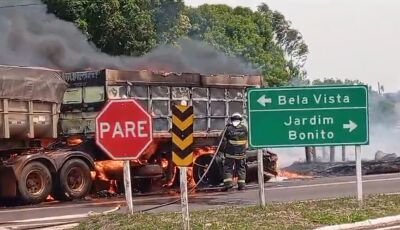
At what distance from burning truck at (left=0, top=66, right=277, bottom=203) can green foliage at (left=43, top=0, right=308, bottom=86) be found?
7.91m

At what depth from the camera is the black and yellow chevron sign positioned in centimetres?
939

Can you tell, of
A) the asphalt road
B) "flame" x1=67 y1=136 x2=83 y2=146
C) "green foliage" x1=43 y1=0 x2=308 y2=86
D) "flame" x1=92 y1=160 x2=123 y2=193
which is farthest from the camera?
"green foliage" x1=43 y1=0 x2=308 y2=86

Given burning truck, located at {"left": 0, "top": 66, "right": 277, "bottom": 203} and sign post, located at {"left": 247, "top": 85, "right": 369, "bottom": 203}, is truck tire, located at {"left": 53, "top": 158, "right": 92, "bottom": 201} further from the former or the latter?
sign post, located at {"left": 247, "top": 85, "right": 369, "bottom": 203}

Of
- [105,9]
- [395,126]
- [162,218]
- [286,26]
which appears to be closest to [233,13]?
[286,26]

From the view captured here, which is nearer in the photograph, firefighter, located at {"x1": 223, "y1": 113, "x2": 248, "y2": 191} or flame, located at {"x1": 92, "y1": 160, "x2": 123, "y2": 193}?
firefighter, located at {"x1": 223, "y1": 113, "x2": 248, "y2": 191}

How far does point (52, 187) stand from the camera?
15797 mm

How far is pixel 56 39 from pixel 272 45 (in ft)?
86.2

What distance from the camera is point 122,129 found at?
9664 mm

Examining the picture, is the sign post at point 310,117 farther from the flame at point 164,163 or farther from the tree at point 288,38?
the tree at point 288,38

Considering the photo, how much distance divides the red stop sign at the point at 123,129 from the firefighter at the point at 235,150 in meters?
7.15

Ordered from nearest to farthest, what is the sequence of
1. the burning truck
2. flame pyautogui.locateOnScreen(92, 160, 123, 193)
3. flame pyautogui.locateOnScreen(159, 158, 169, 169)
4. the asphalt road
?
the asphalt road < the burning truck < flame pyautogui.locateOnScreen(92, 160, 123, 193) < flame pyautogui.locateOnScreen(159, 158, 169, 169)

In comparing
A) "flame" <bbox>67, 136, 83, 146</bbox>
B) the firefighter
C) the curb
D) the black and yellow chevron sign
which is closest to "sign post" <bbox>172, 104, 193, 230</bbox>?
the black and yellow chevron sign

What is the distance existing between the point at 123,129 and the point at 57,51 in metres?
12.2

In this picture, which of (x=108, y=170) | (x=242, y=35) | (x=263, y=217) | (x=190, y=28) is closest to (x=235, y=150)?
(x=108, y=170)
